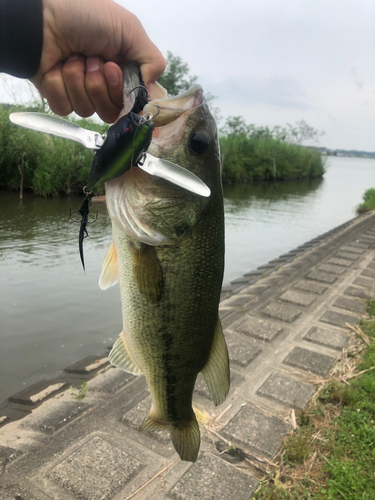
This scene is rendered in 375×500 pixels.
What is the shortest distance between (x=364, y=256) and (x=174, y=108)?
8299 mm

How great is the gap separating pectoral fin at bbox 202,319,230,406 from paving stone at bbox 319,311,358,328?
3.68 m

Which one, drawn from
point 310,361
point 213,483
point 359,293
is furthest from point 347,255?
point 213,483

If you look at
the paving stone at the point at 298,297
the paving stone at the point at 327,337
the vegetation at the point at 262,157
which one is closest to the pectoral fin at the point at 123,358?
the paving stone at the point at 327,337

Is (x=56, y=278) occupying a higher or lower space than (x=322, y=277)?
lower

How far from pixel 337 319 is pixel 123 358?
406cm

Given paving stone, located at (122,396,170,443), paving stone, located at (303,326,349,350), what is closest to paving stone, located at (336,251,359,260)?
paving stone, located at (303,326,349,350)

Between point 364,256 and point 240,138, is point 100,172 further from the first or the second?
point 240,138

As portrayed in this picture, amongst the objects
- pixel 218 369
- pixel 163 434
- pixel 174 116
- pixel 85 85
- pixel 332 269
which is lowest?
pixel 163 434

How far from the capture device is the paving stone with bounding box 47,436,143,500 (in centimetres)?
242

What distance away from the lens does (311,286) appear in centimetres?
627

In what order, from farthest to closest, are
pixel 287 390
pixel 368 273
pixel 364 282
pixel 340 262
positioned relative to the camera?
pixel 340 262
pixel 368 273
pixel 364 282
pixel 287 390

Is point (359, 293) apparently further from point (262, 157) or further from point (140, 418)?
point (262, 157)

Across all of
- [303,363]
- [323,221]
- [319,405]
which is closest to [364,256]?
[303,363]

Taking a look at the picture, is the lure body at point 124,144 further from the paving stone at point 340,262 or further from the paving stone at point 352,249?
the paving stone at point 352,249
